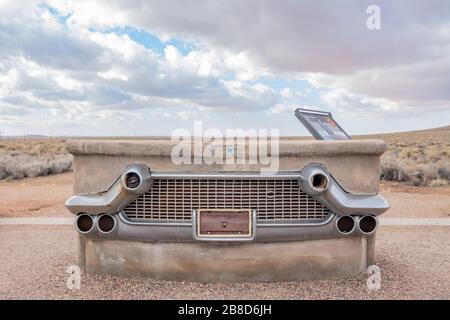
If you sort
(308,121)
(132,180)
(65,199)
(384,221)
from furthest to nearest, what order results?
1. (65,199)
2. (384,221)
3. (308,121)
4. (132,180)

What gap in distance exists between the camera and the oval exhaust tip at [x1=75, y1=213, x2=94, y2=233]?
12.5 ft

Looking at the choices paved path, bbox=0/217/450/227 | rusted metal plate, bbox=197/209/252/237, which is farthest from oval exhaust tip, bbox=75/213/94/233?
paved path, bbox=0/217/450/227

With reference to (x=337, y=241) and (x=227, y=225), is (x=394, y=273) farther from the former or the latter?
(x=227, y=225)

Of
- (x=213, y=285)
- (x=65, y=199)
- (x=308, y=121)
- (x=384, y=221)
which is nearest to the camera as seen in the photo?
(x=213, y=285)

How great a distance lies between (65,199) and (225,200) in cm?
834

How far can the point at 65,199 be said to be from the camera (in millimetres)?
11062

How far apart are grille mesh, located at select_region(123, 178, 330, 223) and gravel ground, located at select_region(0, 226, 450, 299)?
0.55m

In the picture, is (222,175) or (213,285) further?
(213,285)

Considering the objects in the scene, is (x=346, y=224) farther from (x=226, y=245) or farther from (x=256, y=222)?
(x=226, y=245)

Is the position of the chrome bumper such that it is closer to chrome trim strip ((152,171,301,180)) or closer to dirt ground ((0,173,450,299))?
chrome trim strip ((152,171,301,180))

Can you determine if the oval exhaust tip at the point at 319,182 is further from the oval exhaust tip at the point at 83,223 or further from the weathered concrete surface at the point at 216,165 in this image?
the oval exhaust tip at the point at 83,223

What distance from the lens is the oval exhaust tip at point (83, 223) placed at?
3805 mm

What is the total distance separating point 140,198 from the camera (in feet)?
12.3

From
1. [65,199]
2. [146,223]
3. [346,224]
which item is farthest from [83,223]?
[65,199]
